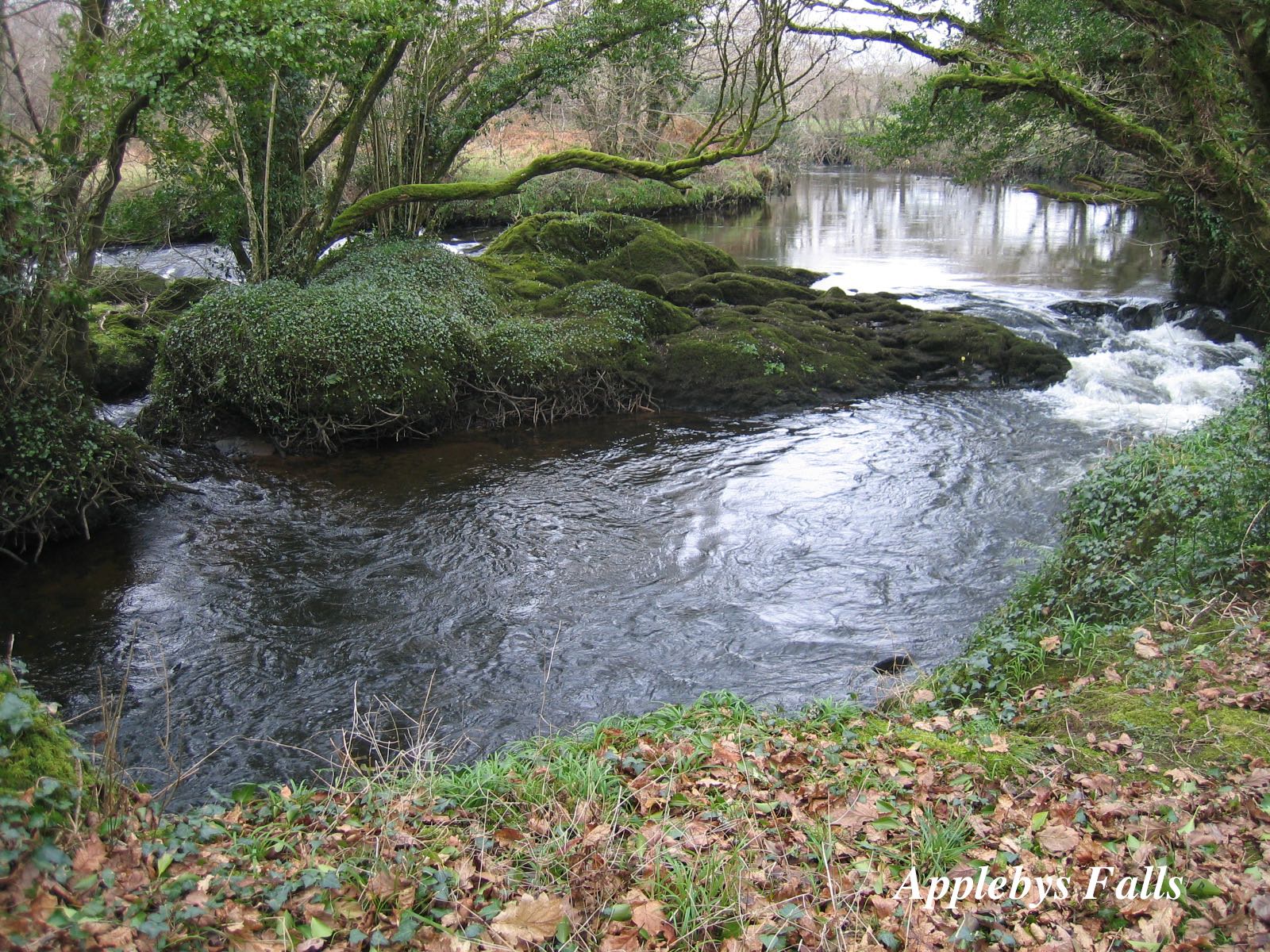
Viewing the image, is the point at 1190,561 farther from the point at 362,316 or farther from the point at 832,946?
the point at 362,316

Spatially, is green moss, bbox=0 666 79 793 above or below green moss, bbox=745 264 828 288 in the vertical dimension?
below

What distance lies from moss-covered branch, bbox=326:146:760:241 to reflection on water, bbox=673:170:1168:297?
689 centimetres

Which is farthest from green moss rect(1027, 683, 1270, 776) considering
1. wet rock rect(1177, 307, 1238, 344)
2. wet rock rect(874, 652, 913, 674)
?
wet rock rect(1177, 307, 1238, 344)

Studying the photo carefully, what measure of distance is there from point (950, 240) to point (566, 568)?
2206 centimetres

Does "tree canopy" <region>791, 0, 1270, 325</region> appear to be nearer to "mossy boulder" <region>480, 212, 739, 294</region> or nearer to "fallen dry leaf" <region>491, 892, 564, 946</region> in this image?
"mossy boulder" <region>480, 212, 739, 294</region>

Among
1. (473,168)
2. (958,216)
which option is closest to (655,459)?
(473,168)

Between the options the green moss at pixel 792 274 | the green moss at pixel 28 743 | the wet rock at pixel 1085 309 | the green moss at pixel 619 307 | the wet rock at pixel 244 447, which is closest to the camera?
the green moss at pixel 28 743

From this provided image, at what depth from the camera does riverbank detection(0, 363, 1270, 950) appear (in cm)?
317

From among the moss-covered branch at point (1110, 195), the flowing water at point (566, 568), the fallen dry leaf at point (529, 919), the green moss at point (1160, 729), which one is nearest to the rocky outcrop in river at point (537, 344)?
the flowing water at point (566, 568)

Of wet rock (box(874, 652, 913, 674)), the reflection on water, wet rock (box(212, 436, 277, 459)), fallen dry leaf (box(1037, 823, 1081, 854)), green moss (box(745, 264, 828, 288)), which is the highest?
the reflection on water

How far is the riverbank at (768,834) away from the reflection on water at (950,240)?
48.6 feet

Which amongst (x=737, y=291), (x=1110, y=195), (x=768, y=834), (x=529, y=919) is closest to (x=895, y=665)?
(x=768, y=834)

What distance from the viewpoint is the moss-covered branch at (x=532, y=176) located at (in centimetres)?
1454

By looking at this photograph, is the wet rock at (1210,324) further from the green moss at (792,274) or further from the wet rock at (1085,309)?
the green moss at (792,274)
